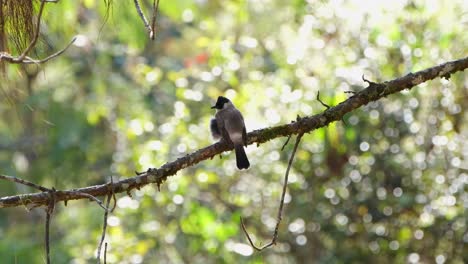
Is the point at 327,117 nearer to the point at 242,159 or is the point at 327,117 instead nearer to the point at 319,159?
the point at 242,159

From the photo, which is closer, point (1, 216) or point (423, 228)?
point (423, 228)

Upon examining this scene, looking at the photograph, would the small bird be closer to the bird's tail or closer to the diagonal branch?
the bird's tail

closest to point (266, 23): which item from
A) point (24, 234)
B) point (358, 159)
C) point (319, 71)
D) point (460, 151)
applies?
point (319, 71)

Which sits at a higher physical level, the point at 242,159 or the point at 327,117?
the point at 242,159

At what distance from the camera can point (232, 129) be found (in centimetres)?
471

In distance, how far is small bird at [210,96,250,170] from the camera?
4.52m

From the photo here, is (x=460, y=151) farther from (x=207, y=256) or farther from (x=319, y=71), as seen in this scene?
(x=207, y=256)

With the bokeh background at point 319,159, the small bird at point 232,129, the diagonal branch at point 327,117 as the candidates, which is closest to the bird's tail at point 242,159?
the small bird at point 232,129

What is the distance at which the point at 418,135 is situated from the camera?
630 centimetres

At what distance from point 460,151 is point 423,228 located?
0.64 metres

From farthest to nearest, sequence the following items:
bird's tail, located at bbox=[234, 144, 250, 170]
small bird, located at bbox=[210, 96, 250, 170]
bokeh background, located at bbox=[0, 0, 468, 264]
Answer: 1. bokeh background, located at bbox=[0, 0, 468, 264]
2. bird's tail, located at bbox=[234, 144, 250, 170]
3. small bird, located at bbox=[210, 96, 250, 170]

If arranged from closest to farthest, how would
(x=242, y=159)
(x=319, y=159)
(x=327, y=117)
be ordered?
(x=327, y=117), (x=242, y=159), (x=319, y=159)

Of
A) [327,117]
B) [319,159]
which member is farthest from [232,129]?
[319,159]

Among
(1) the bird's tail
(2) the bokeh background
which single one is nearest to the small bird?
(1) the bird's tail
